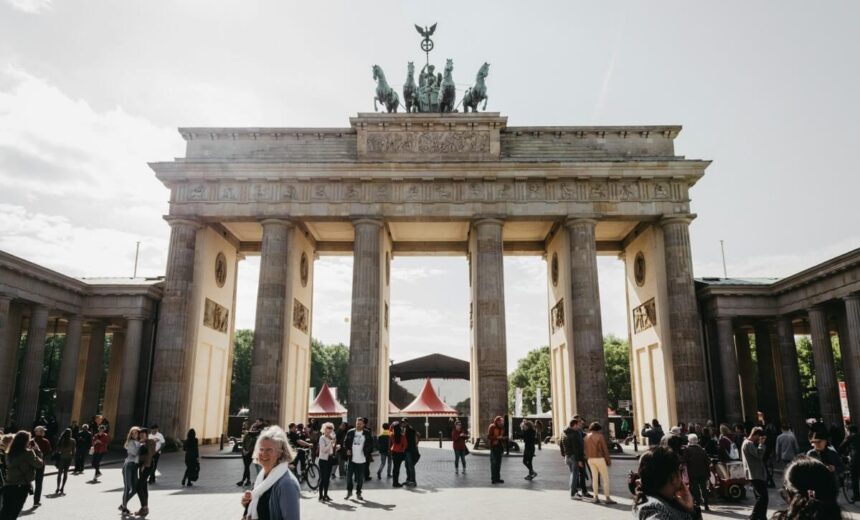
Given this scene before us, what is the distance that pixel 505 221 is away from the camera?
33031 millimetres

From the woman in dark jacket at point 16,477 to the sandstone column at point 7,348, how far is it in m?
21.1

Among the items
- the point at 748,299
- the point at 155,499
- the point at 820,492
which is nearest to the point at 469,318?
the point at 748,299

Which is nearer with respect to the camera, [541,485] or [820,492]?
[820,492]

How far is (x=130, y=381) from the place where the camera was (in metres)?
30.8

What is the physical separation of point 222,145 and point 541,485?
26374 millimetres

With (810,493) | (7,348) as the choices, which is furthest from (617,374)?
(810,493)

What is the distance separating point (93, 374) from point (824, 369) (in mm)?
39584

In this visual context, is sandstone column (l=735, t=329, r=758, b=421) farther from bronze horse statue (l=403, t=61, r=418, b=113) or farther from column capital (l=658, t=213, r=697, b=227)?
bronze horse statue (l=403, t=61, r=418, b=113)

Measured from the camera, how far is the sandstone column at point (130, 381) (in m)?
30.0

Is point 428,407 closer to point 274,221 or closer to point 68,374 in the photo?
point 274,221

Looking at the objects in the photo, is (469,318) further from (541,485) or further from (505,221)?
(541,485)

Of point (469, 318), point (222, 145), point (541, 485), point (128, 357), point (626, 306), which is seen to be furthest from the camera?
point (626, 306)

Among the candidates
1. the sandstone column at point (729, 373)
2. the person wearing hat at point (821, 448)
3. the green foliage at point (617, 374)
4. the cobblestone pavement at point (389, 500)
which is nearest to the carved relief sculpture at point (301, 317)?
the cobblestone pavement at point (389, 500)

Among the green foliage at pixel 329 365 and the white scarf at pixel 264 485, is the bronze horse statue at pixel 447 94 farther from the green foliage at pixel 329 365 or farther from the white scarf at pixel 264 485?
the green foliage at pixel 329 365
